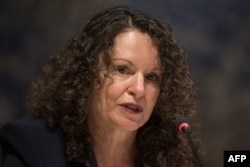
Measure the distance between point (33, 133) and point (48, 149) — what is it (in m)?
0.08

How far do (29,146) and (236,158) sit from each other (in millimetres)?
1241

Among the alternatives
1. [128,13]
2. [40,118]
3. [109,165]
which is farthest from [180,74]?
[40,118]

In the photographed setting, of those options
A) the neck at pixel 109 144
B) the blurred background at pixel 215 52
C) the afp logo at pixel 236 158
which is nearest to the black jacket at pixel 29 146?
the neck at pixel 109 144

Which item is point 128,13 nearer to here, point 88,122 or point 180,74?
point 180,74

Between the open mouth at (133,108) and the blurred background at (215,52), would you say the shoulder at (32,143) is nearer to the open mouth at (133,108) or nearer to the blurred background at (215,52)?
the open mouth at (133,108)

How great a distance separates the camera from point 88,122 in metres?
1.87

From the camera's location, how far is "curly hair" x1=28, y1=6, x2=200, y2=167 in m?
1.81

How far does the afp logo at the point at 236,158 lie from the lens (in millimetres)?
2361

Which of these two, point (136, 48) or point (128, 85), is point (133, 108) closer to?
point (128, 85)

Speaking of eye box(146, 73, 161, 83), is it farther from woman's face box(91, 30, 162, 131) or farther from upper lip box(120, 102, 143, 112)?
upper lip box(120, 102, 143, 112)

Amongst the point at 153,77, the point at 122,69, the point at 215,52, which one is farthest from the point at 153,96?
the point at 215,52

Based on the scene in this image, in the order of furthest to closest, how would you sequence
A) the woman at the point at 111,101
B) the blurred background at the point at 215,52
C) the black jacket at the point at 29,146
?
the blurred background at the point at 215,52 → the woman at the point at 111,101 → the black jacket at the point at 29,146

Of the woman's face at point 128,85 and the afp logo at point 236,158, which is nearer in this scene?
the woman's face at point 128,85

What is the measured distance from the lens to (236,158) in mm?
2457
